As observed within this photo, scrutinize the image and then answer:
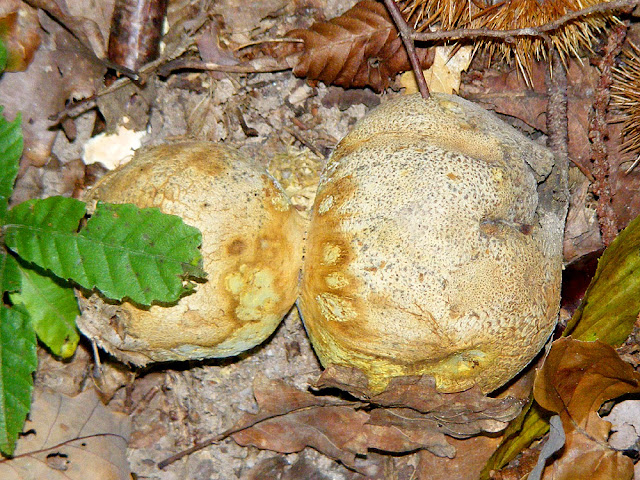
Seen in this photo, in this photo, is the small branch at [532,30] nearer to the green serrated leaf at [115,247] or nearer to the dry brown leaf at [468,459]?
the green serrated leaf at [115,247]

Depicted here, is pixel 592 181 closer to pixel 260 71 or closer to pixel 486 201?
Answer: pixel 486 201

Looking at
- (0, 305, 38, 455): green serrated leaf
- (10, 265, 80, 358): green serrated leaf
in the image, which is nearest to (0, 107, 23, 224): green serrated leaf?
(10, 265, 80, 358): green serrated leaf

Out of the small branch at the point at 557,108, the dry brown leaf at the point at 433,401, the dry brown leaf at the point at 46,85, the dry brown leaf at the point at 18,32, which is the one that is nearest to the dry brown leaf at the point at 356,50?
the small branch at the point at 557,108

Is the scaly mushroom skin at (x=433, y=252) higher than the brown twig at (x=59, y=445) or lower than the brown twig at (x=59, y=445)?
higher

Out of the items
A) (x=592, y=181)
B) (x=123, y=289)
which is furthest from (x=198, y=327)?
(x=592, y=181)

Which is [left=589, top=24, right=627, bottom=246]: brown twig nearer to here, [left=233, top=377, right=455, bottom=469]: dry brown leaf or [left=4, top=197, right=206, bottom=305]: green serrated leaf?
[left=233, top=377, right=455, bottom=469]: dry brown leaf

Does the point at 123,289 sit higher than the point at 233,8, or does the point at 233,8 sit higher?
the point at 233,8
